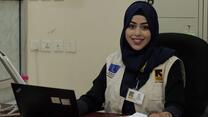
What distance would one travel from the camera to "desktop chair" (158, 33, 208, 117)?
2.12m

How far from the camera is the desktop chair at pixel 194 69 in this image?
83.6 inches

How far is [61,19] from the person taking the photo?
3199 millimetres

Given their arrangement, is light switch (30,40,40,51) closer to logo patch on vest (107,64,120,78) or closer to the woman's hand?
logo patch on vest (107,64,120,78)

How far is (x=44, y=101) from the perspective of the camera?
1.53 m

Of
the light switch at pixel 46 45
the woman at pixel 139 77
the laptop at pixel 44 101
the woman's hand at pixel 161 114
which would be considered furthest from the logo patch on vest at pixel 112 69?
the light switch at pixel 46 45

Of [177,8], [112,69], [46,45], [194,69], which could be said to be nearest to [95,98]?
[112,69]

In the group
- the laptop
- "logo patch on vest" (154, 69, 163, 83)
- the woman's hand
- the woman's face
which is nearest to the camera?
the laptop

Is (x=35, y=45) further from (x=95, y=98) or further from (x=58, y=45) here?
(x=95, y=98)

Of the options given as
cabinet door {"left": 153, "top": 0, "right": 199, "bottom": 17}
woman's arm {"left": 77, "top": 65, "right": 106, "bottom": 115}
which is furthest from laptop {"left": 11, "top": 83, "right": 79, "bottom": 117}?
cabinet door {"left": 153, "top": 0, "right": 199, "bottom": 17}

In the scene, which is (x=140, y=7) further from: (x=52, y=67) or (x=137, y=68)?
(x=52, y=67)

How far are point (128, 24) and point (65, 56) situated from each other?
114cm

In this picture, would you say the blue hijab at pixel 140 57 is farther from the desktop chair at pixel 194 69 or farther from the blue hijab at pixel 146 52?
the desktop chair at pixel 194 69

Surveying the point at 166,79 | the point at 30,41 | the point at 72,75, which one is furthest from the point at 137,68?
the point at 30,41

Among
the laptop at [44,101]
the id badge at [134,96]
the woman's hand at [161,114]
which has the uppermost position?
the laptop at [44,101]
